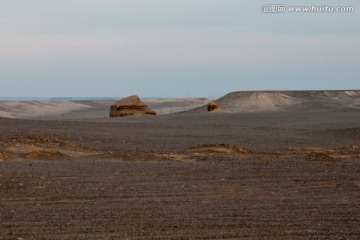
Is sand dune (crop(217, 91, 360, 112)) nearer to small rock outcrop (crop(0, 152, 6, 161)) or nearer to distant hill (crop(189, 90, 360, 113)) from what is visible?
distant hill (crop(189, 90, 360, 113))

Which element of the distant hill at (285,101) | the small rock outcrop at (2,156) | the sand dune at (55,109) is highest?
the distant hill at (285,101)

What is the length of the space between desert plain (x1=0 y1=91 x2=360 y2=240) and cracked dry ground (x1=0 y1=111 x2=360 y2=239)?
0.07ft

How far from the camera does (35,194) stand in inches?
579

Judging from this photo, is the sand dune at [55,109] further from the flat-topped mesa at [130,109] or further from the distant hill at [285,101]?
the flat-topped mesa at [130,109]

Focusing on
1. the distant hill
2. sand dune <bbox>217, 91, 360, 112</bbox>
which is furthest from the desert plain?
sand dune <bbox>217, 91, 360, 112</bbox>

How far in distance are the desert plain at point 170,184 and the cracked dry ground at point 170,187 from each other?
0.8 inches

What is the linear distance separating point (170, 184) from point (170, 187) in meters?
0.52

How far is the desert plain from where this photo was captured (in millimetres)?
11281

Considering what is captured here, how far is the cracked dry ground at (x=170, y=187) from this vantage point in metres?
11.2

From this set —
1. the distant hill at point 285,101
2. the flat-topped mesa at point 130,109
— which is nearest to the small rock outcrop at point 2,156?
the flat-topped mesa at point 130,109

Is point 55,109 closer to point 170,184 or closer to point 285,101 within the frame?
point 285,101

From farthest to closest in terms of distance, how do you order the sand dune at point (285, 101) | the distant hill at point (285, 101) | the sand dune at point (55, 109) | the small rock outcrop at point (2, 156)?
the sand dune at point (55, 109), the sand dune at point (285, 101), the distant hill at point (285, 101), the small rock outcrop at point (2, 156)

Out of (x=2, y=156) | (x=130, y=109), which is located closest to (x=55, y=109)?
(x=130, y=109)

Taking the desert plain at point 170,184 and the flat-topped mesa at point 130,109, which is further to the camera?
the flat-topped mesa at point 130,109
